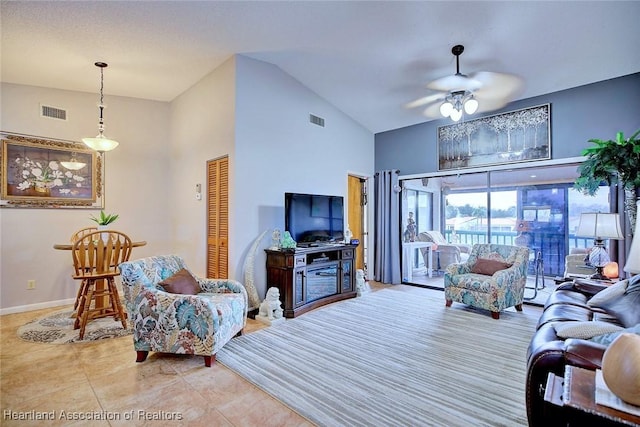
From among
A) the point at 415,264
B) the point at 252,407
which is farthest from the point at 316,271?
the point at 415,264

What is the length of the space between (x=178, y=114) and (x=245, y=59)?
1864 mm

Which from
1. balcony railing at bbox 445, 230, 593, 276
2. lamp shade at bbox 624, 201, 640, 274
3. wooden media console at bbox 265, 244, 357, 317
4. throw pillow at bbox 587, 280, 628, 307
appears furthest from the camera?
balcony railing at bbox 445, 230, 593, 276

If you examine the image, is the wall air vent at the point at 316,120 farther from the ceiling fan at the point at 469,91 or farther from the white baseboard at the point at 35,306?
the white baseboard at the point at 35,306

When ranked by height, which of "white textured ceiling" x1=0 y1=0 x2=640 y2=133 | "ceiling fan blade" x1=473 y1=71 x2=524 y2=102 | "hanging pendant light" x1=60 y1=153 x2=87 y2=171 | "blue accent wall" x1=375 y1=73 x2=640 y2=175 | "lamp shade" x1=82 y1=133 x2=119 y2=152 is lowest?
"hanging pendant light" x1=60 y1=153 x2=87 y2=171

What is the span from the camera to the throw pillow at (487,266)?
4141 millimetres

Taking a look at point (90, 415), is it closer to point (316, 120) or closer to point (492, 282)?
point (492, 282)

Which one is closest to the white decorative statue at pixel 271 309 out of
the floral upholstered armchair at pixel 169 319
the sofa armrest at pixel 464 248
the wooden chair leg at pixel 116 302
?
the floral upholstered armchair at pixel 169 319

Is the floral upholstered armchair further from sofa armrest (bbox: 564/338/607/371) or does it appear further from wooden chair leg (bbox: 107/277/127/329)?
sofa armrest (bbox: 564/338/607/371)

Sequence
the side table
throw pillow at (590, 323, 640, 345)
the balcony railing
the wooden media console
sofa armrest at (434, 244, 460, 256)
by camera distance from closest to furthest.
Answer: the side table
throw pillow at (590, 323, 640, 345)
the wooden media console
the balcony railing
sofa armrest at (434, 244, 460, 256)

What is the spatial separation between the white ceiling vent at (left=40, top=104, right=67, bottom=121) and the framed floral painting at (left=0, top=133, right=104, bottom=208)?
0.35 metres

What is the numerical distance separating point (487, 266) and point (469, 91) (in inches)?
94.4

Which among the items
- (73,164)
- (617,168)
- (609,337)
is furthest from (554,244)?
(73,164)

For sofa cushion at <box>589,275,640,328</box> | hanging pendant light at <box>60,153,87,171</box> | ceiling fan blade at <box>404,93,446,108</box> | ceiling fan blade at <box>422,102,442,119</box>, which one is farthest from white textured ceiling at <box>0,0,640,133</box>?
sofa cushion at <box>589,275,640,328</box>

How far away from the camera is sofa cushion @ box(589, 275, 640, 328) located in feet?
7.01
